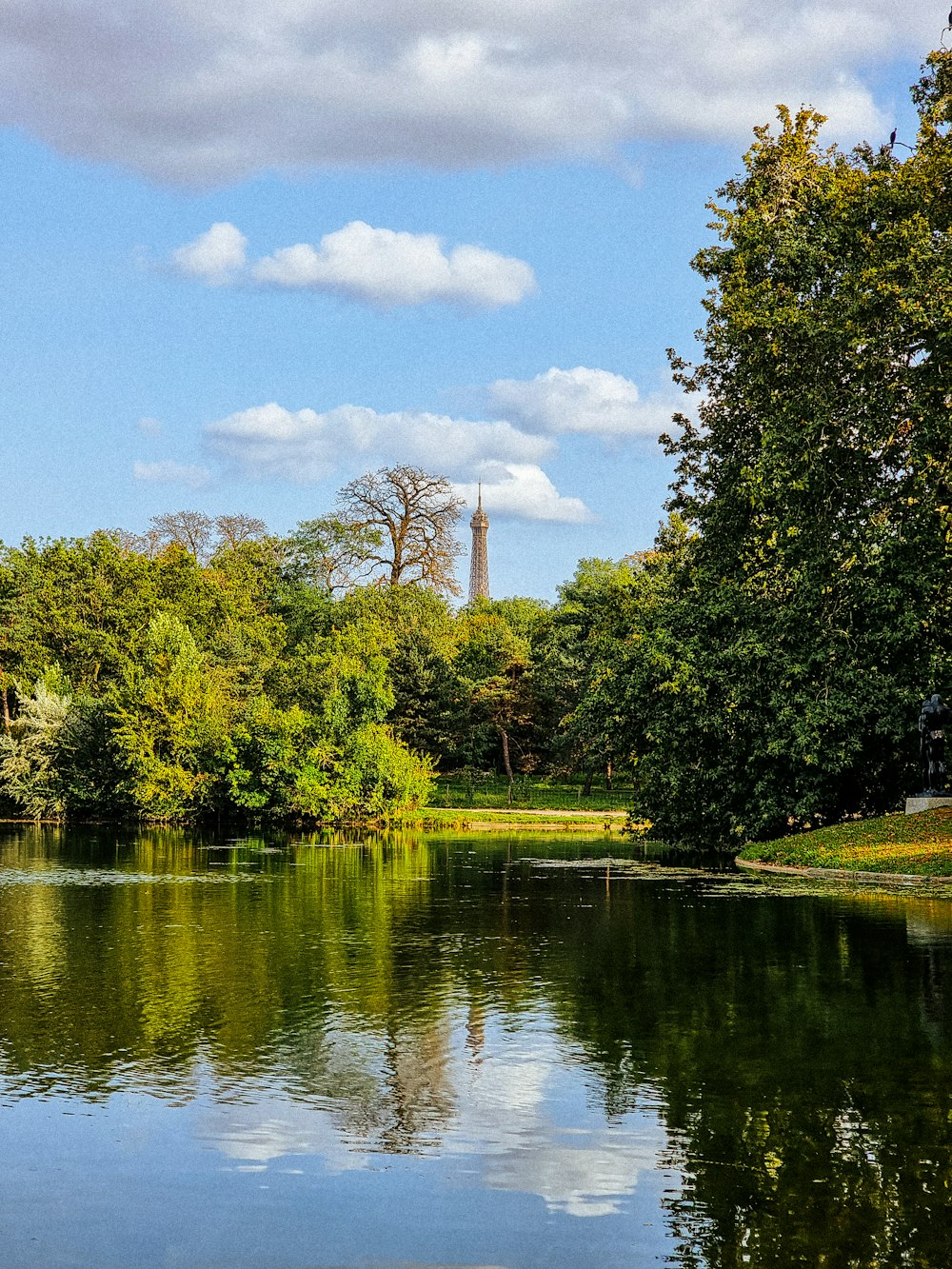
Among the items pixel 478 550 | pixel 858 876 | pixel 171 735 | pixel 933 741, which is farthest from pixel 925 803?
pixel 478 550

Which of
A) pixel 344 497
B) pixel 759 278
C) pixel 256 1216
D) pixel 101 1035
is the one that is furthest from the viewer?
pixel 344 497

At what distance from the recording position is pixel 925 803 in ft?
91.6

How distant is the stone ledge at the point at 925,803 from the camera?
27.7 metres

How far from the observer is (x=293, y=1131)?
7855 millimetres

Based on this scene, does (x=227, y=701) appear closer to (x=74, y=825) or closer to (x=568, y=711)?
(x=74, y=825)

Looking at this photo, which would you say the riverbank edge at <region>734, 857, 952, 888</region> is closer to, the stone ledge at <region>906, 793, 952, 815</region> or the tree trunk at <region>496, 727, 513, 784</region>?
the stone ledge at <region>906, 793, 952, 815</region>

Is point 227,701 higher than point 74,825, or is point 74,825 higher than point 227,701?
point 227,701

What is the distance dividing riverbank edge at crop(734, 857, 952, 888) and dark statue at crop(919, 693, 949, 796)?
3.91 meters

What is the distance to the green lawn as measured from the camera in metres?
58.4

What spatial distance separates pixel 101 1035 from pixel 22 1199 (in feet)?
13.2

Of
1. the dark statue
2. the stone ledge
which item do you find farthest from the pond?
the stone ledge

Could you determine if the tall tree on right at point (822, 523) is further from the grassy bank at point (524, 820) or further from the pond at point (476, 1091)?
the grassy bank at point (524, 820)

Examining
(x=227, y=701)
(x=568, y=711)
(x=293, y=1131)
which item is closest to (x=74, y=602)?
(x=227, y=701)

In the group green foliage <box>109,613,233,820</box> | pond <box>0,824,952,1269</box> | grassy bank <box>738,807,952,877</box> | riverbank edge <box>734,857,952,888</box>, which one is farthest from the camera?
green foliage <box>109,613,233,820</box>
